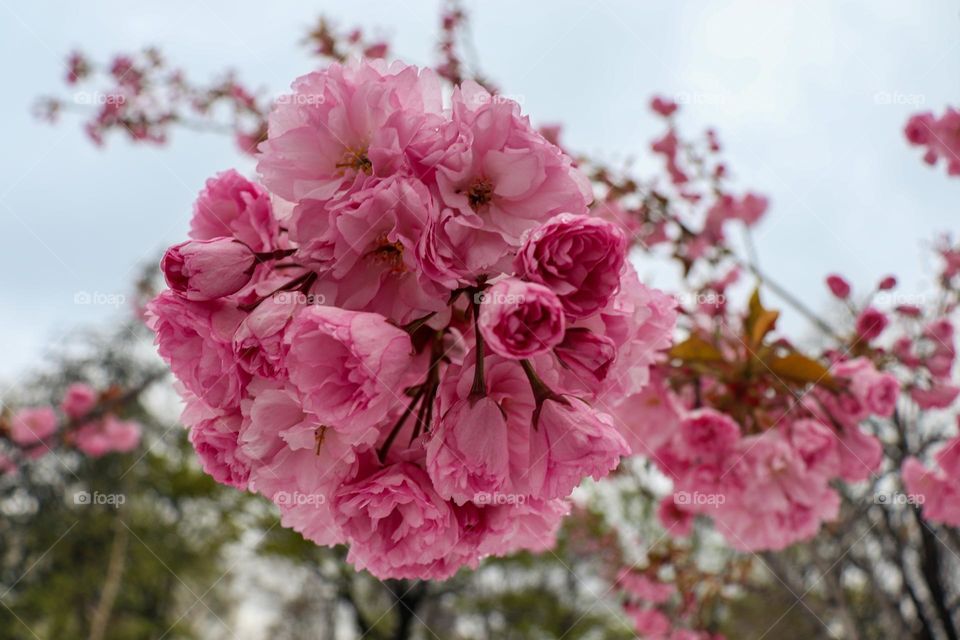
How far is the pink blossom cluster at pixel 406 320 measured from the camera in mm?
686

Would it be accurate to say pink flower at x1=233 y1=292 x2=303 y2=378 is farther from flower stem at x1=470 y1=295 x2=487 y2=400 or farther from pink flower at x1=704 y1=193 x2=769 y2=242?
pink flower at x1=704 y1=193 x2=769 y2=242

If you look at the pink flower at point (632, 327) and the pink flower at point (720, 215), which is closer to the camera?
the pink flower at point (632, 327)

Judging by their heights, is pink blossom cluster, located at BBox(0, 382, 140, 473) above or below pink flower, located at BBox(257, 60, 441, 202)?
below

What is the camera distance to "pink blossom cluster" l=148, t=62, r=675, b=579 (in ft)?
2.25

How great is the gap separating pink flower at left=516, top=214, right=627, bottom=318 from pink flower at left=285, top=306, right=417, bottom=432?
0.18m

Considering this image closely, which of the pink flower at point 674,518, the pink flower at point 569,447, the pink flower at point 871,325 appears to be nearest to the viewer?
the pink flower at point 569,447

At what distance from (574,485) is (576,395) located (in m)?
0.11

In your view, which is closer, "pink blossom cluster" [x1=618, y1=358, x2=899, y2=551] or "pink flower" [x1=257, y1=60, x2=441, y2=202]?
"pink flower" [x1=257, y1=60, x2=441, y2=202]

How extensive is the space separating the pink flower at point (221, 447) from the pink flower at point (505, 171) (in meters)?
0.41

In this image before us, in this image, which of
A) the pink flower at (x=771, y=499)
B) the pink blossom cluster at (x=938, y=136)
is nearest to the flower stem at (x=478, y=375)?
the pink flower at (x=771, y=499)

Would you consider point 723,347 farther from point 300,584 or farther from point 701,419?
point 300,584

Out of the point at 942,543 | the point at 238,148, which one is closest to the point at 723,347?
the point at 942,543

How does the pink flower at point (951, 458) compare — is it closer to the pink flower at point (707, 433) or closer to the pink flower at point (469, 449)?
the pink flower at point (707, 433)

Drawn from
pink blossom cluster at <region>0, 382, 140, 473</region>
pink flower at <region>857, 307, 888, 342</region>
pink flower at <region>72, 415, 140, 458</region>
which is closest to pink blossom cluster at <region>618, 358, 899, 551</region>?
pink flower at <region>857, 307, 888, 342</region>
